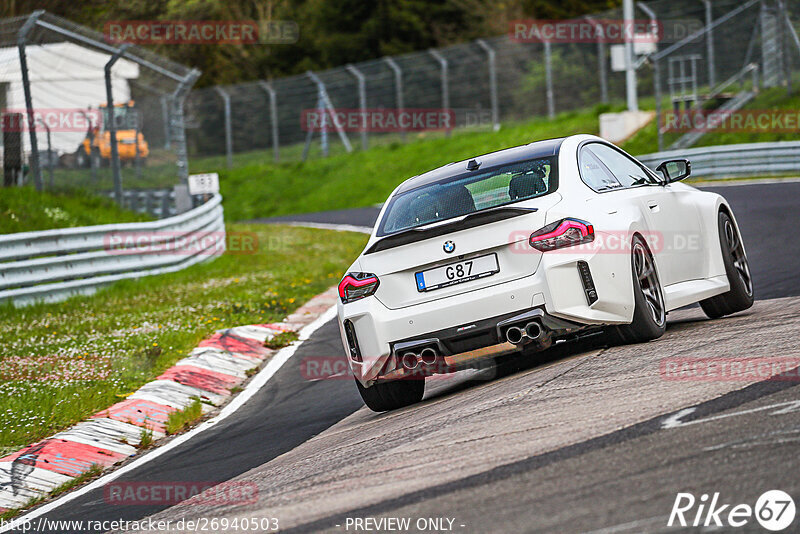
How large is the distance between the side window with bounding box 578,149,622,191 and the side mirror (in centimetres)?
81

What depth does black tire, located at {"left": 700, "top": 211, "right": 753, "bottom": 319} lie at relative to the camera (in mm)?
9109

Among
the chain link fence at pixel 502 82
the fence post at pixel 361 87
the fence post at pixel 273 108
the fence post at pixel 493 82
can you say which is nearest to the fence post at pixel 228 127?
the chain link fence at pixel 502 82

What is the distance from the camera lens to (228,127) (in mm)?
41156

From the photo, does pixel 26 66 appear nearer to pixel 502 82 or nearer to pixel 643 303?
pixel 643 303

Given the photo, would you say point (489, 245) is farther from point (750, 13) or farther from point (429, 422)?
point (750, 13)

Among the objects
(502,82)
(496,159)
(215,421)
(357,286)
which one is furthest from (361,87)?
(357,286)

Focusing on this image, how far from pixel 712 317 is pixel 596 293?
2540mm

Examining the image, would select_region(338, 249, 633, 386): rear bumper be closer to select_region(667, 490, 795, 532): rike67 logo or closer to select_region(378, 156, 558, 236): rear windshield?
select_region(378, 156, 558, 236): rear windshield

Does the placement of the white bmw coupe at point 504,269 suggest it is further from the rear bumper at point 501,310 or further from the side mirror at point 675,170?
the side mirror at point 675,170

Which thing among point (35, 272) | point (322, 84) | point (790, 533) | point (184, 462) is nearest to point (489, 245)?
point (184, 462)

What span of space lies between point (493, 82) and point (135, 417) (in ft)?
96.4

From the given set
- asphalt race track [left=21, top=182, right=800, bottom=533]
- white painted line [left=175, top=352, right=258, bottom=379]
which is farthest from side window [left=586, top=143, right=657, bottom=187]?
white painted line [left=175, top=352, right=258, bottom=379]

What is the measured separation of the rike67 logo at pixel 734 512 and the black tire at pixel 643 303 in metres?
3.18

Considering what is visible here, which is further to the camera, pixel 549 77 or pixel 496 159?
pixel 549 77
